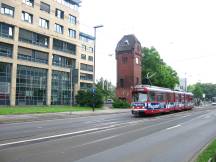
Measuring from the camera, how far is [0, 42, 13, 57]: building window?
4894cm

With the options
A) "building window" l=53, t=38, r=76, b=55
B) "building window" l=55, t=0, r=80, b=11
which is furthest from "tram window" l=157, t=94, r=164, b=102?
"building window" l=55, t=0, r=80, b=11

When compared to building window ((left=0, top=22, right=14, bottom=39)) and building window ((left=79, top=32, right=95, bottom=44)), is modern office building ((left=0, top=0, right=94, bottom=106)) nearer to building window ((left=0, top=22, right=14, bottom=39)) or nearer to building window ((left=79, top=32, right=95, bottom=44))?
building window ((left=0, top=22, right=14, bottom=39))

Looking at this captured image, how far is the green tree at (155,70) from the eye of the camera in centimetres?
8262

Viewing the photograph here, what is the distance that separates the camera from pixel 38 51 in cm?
5578

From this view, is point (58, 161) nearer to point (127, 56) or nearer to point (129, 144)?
point (129, 144)

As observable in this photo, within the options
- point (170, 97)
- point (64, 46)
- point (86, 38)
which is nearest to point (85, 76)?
point (86, 38)

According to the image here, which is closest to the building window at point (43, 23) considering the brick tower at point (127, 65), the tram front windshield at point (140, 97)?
the brick tower at point (127, 65)

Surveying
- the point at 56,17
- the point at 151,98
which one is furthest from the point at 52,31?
the point at 151,98

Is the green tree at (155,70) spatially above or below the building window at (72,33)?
below

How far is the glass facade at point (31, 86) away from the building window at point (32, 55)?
4.79 ft

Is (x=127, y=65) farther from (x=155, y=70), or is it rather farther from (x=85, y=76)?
(x=85, y=76)

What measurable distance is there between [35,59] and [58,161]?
47.4 m

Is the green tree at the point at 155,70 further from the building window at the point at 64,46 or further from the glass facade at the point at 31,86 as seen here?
the glass facade at the point at 31,86

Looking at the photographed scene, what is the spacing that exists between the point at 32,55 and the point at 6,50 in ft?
18.6
